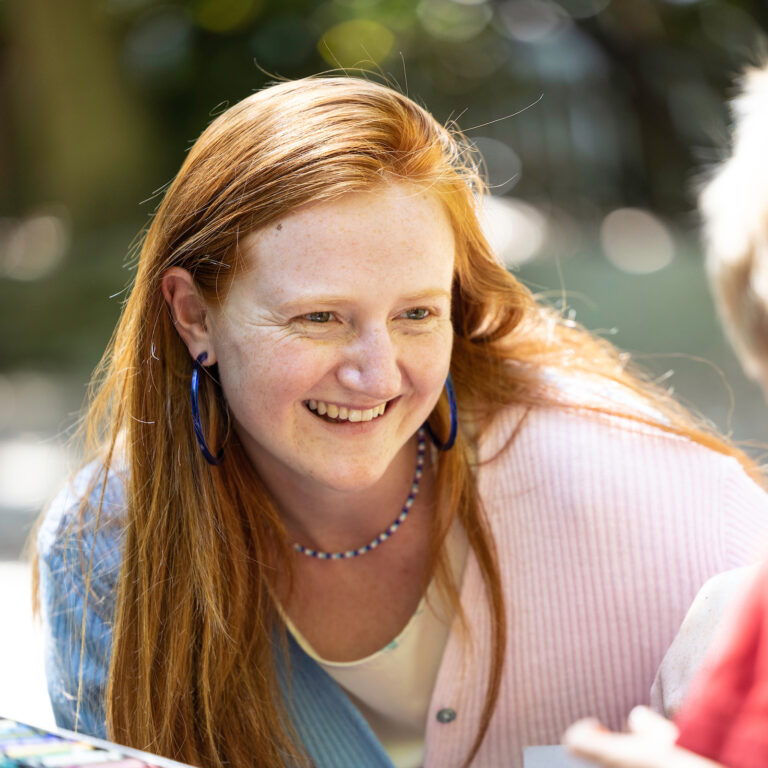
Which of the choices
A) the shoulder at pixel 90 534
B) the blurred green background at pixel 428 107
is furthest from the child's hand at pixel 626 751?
the blurred green background at pixel 428 107

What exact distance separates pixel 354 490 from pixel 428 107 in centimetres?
495

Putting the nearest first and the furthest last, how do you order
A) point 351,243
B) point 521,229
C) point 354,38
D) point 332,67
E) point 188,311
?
point 351,243 < point 188,311 < point 354,38 < point 332,67 < point 521,229

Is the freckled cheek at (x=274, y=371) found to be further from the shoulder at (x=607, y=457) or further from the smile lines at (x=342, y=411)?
the shoulder at (x=607, y=457)

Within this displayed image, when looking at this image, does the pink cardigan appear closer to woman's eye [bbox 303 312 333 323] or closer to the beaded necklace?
the beaded necklace

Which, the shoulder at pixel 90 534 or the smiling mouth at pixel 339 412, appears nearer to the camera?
the smiling mouth at pixel 339 412

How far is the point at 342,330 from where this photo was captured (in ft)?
4.43

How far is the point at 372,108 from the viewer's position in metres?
1.40

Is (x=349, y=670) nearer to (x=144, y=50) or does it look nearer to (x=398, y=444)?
(x=398, y=444)

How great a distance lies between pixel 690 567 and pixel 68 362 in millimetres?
4797

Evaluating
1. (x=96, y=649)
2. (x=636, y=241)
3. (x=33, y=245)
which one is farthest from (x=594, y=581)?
(x=33, y=245)

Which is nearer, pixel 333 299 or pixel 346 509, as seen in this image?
pixel 333 299

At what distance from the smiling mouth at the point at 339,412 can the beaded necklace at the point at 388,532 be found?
0.27 meters

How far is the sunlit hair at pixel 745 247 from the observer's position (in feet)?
3.05

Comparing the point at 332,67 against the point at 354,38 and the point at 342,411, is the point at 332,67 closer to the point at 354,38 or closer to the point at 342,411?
the point at 354,38
